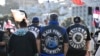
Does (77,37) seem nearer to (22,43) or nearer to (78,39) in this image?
(78,39)

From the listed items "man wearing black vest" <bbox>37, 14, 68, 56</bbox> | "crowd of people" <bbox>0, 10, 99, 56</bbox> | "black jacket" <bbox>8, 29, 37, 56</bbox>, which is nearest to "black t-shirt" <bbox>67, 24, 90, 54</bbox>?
"crowd of people" <bbox>0, 10, 99, 56</bbox>

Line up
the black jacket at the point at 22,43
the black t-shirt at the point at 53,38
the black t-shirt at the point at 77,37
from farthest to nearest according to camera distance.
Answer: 1. the black t-shirt at the point at 77,37
2. the black t-shirt at the point at 53,38
3. the black jacket at the point at 22,43

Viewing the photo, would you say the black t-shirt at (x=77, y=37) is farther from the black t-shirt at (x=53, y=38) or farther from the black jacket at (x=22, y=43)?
the black jacket at (x=22, y=43)

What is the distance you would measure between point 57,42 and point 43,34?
1.19 feet

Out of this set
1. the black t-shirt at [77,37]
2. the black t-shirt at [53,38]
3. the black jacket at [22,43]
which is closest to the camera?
the black jacket at [22,43]

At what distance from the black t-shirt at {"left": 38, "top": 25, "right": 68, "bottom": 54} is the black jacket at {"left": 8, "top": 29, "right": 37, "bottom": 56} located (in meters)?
0.45

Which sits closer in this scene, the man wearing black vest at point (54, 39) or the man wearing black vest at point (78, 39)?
the man wearing black vest at point (54, 39)

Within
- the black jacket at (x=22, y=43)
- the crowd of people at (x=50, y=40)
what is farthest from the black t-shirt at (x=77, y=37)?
the black jacket at (x=22, y=43)

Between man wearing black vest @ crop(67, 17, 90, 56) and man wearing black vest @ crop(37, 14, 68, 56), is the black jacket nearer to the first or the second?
man wearing black vest @ crop(37, 14, 68, 56)

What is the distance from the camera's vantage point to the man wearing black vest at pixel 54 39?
9.96m

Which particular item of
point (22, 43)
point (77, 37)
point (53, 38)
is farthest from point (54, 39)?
point (77, 37)

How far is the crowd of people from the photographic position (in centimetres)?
959

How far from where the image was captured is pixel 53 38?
10000 mm

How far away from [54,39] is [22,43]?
0.81 meters
